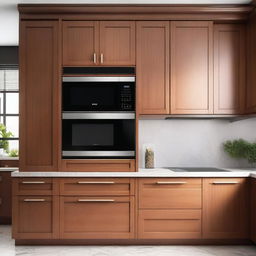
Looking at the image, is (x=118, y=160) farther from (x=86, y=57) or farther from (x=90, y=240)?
(x=86, y=57)

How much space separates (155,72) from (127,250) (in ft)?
5.79

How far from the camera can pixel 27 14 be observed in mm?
4023

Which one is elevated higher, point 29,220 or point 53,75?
point 53,75

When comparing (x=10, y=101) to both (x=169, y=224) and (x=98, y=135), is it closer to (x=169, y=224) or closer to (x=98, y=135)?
(x=98, y=135)

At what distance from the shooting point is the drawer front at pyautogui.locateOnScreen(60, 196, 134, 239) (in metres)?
3.91

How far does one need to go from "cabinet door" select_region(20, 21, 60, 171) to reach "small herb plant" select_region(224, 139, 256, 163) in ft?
→ 6.20

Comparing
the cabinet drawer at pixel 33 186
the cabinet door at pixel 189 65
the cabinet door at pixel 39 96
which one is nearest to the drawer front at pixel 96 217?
the cabinet drawer at pixel 33 186

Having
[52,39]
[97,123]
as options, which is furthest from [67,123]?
[52,39]

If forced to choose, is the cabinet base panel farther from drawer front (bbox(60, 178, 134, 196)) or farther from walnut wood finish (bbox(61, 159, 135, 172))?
walnut wood finish (bbox(61, 159, 135, 172))

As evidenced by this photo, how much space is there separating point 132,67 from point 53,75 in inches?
31.1

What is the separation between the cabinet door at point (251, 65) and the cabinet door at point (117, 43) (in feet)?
3.86

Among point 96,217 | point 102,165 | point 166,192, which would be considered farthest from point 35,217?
point 166,192

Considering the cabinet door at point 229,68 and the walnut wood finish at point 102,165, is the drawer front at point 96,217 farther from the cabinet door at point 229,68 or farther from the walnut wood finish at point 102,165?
the cabinet door at point 229,68

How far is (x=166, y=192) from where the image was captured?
12.9 ft
